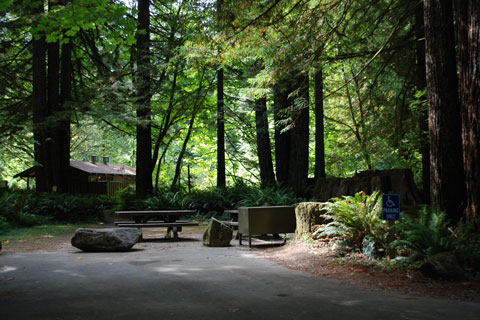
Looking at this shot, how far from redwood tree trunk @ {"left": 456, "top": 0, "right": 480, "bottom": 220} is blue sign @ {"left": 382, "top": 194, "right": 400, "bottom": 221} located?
46.7 inches

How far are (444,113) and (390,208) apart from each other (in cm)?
208

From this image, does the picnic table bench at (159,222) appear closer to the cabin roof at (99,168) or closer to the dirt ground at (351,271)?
the dirt ground at (351,271)

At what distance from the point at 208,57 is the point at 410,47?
5.42 m

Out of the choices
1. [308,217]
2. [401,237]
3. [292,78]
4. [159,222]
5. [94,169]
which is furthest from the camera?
[94,169]

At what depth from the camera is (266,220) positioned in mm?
9961

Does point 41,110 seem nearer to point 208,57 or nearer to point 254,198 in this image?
point 254,198

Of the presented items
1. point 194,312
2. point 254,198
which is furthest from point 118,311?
point 254,198

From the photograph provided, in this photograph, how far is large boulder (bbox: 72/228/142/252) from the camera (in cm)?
905


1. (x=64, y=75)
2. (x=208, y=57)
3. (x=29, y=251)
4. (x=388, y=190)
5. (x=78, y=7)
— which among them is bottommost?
(x=29, y=251)

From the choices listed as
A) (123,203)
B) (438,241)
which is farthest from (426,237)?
(123,203)

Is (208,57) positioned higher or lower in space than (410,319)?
higher

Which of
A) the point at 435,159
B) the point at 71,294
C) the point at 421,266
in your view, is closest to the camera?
the point at 71,294

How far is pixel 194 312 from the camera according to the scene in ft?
13.5

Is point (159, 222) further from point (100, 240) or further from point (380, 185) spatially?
point (380, 185)
